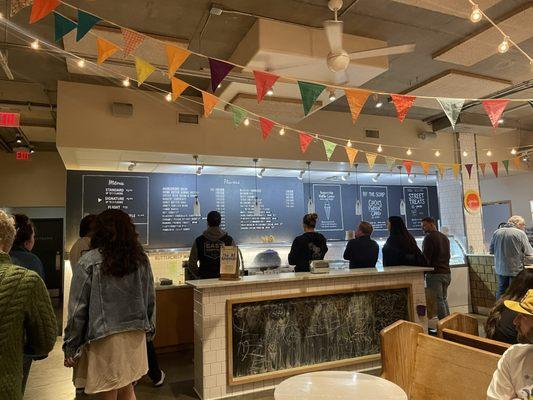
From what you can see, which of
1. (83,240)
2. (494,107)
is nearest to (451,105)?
(494,107)

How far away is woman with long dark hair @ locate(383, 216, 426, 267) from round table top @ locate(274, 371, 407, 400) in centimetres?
291

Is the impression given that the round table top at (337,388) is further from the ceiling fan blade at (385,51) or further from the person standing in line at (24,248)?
the ceiling fan blade at (385,51)

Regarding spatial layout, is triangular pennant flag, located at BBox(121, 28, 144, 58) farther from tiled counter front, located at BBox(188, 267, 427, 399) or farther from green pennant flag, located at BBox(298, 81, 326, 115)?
tiled counter front, located at BBox(188, 267, 427, 399)

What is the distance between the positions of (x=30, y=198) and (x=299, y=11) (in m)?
7.47

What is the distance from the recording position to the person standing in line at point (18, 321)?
1.60 meters

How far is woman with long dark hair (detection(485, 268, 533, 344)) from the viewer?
2409mm

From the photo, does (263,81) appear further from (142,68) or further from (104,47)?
(104,47)

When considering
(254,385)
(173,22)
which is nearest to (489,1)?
(173,22)

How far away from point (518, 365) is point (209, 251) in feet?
10.4

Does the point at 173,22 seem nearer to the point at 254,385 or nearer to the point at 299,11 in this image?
the point at 299,11

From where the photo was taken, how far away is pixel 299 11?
364 cm

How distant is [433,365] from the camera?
7.45 feet

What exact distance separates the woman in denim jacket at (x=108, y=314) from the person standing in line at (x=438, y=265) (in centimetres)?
420

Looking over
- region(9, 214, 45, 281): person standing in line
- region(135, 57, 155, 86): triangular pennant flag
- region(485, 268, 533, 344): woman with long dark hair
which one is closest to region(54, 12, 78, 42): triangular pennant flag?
region(135, 57, 155, 86): triangular pennant flag
